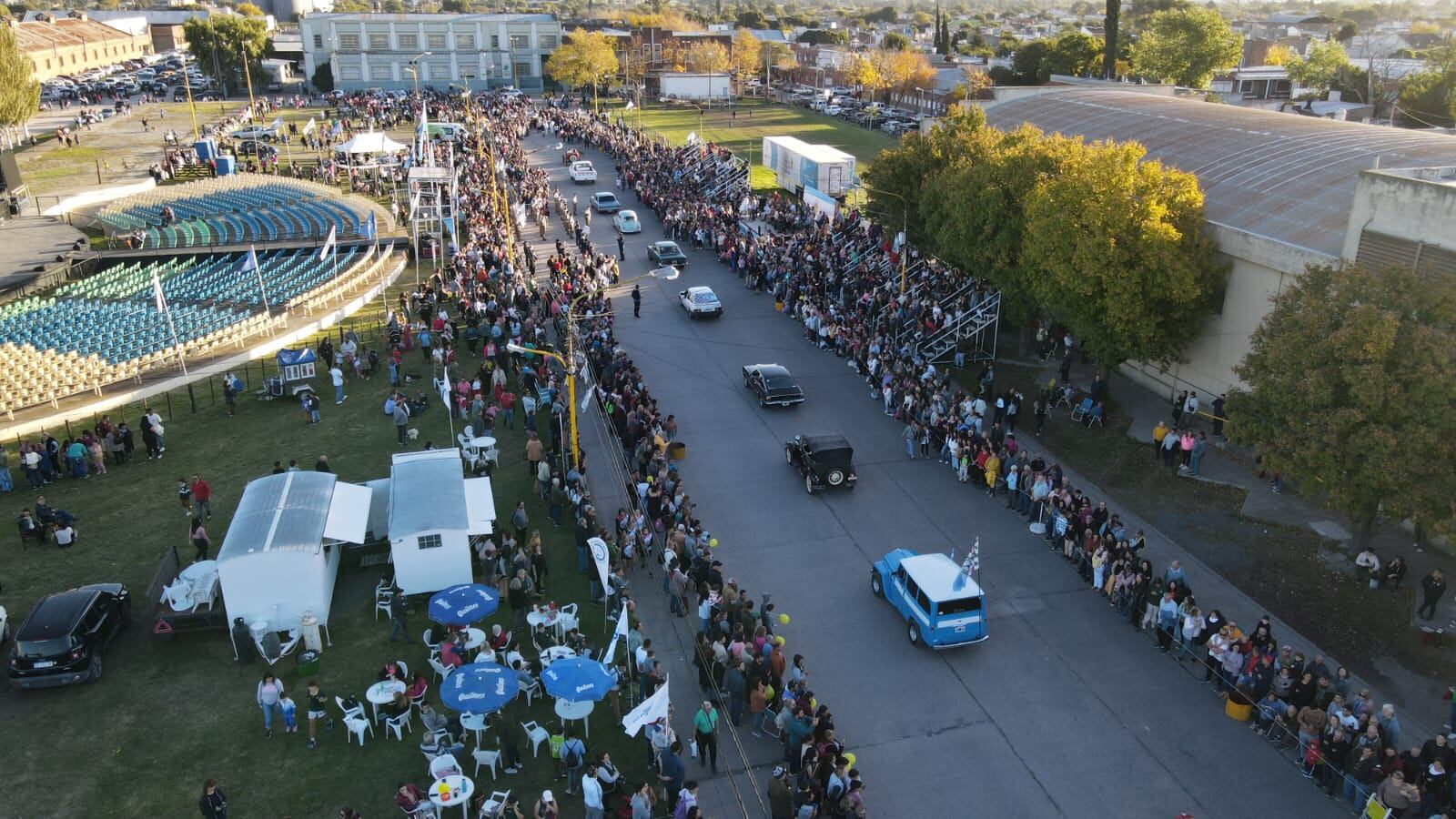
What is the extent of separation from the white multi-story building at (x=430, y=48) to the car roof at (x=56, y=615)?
4180 inches

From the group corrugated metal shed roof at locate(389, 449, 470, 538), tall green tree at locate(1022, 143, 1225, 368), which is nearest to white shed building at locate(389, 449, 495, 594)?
corrugated metal shed roof at locate(389, 449, 470, 538)

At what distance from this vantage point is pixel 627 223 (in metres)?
49.8

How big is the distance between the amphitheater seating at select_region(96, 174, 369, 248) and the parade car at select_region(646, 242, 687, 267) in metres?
16.2

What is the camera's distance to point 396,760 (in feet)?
52.0

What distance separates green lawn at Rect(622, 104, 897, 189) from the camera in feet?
262

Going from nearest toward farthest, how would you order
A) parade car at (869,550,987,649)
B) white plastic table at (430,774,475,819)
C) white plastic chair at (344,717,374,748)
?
white plastic table at (430,774,475,819) → white plastic chair at (344,717,374,748) → parade car at (869,550,987,649)

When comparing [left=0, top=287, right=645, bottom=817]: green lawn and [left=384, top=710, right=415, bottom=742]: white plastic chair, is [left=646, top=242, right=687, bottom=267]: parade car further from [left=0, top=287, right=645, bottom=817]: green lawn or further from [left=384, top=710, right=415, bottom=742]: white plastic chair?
[left=384, top=710, right=415, bottom=742]: white plastic chair

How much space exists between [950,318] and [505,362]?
1461 centimetres

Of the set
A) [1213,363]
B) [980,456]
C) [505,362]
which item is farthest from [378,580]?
[1213,363]

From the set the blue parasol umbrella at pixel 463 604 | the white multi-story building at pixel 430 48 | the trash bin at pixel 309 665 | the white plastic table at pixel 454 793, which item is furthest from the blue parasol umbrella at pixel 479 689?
the white multi-story building at pixel 430 48

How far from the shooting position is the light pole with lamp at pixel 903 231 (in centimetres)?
3653

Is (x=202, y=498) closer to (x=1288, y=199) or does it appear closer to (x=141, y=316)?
(x=141, y=316)

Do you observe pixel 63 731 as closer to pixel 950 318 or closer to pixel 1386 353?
pixel 1386 353

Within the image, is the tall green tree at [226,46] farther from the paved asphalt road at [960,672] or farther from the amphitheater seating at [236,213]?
the paved asphalt road at [960,672]
